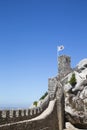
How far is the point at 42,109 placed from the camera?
17859 millimetres

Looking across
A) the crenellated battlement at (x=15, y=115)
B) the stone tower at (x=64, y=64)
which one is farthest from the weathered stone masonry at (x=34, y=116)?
the stone tower at (x=64, y=64)

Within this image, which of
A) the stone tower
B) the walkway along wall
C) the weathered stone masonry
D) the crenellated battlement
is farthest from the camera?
the stone tower

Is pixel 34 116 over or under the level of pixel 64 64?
under

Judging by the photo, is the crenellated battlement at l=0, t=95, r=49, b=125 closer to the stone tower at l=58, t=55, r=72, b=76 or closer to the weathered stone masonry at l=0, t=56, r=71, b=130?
the weathered stone masonry at l=0, t=56, r=71, b=130

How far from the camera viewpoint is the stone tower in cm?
4684

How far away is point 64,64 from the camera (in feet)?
156

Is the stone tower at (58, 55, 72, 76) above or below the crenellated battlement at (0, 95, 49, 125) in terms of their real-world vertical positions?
above

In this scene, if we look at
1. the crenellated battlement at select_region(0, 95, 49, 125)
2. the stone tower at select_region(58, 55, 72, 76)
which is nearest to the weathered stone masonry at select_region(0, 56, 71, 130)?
the crenellated battlement at select_region(0, 95, 49, 125)

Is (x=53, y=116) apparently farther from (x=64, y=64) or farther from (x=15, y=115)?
(x=64, y=64)

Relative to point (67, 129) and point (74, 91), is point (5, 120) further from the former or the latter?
point (74, 91)

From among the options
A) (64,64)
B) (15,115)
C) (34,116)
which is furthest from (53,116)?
(64,64)

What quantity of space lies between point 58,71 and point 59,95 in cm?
2716

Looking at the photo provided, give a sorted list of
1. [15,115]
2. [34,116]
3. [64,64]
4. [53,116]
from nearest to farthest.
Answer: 1. [15,115]
2. [34,116]
3. [53,116]
4. [64,64]

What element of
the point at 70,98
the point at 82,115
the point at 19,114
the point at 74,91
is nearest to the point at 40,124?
the point at 19,114
